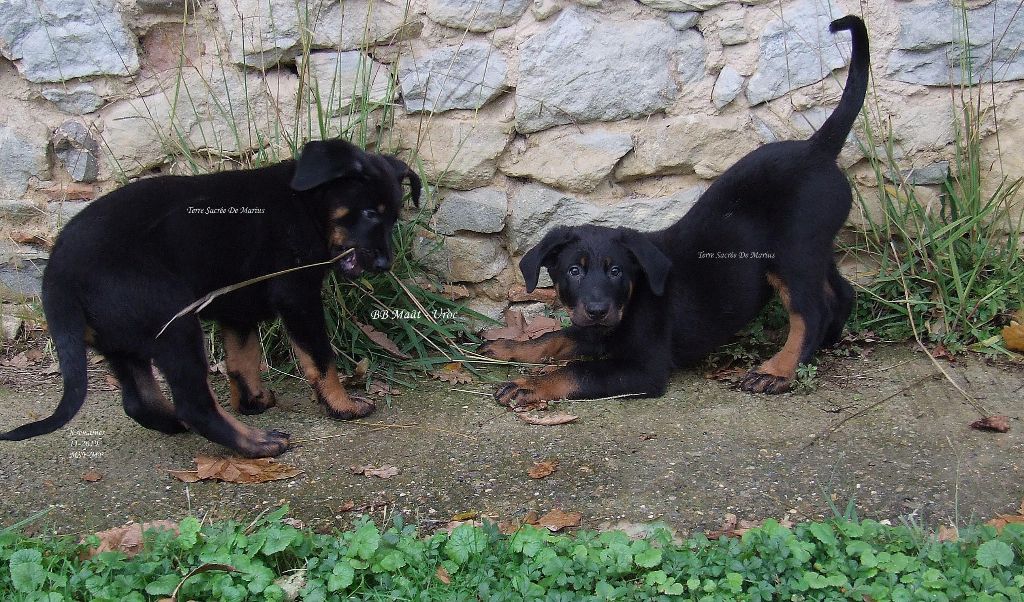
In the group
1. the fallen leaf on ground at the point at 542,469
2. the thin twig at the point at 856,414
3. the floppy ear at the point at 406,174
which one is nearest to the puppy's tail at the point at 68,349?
the floppy ear at the point at 406,174

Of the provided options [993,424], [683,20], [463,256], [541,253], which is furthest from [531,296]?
[993,424]

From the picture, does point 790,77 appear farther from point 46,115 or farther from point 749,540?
point 46,115

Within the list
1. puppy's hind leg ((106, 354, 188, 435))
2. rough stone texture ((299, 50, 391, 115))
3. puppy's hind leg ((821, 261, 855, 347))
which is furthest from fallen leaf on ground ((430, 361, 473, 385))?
puppy's hind leg ((821, 261, 855, 347))

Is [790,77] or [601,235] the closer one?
[601,235]

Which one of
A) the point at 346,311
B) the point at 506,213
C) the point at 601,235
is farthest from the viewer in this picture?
the point at 506,213

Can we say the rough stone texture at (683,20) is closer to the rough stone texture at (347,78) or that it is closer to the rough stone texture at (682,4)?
the rough stone texture at (682,4)

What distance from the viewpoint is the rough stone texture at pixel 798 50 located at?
14.8 ft

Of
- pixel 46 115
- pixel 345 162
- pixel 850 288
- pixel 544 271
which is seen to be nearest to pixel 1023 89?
pixel 850 288

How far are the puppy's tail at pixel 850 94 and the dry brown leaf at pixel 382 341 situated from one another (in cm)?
229

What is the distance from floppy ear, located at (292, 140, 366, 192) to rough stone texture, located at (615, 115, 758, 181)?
5.31ft

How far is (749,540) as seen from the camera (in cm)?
276

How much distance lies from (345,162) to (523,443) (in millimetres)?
1375

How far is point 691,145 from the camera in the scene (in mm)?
4703

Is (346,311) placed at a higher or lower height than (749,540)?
higher
